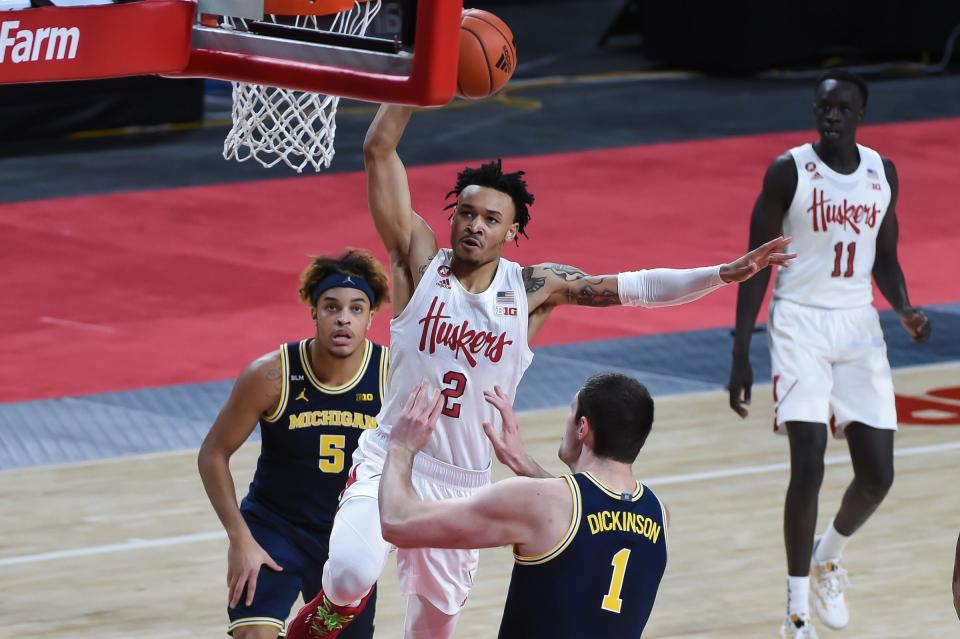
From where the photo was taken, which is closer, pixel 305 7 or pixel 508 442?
pixel 508 442

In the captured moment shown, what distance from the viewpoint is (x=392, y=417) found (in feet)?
19.9

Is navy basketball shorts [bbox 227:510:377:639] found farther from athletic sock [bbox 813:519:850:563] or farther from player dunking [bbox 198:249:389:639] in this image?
athletic sock [bbox 813:519:850:563]

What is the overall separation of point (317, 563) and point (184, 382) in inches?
181

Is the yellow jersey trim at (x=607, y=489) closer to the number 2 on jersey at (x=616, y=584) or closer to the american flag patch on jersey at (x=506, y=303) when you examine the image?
the number 2 on jersey at (x=616, y=584)

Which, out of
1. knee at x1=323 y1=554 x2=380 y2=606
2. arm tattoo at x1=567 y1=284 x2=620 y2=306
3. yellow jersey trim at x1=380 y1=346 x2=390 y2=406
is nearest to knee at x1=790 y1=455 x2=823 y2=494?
arm tattoo at x1=567 y1=284 x2=620 y2=306

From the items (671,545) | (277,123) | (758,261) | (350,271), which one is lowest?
(671,545)

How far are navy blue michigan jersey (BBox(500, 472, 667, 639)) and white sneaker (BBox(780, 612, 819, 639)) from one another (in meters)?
2.54

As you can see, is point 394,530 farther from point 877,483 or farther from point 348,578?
point 877,483

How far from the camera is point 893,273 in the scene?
7672 millimetres

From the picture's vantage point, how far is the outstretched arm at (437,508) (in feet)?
15.2

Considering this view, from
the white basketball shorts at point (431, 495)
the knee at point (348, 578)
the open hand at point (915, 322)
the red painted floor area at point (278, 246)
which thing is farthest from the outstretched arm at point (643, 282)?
the red painted floor area at point (278, 246)

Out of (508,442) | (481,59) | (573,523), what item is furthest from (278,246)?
(573,523)

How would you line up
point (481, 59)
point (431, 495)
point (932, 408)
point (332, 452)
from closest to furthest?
1. point (481, 59)
2. point (431, 495)
3. point (332, 452)
4. point (932, 408)

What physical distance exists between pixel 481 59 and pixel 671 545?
3.49 metres
